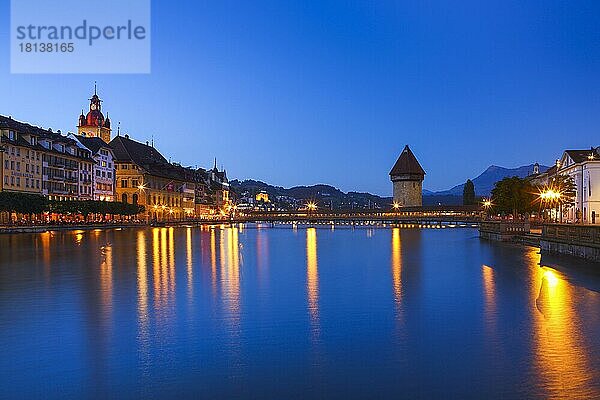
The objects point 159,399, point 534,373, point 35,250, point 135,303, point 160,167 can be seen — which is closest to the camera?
point 159,399

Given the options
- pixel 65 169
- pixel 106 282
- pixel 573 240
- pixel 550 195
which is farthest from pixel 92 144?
pixel 106 282

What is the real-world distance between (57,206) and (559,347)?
76036 mm

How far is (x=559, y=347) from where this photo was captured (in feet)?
41.8

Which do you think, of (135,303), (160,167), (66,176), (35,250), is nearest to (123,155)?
(160,167)

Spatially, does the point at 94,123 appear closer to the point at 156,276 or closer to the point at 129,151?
the point at 129,151

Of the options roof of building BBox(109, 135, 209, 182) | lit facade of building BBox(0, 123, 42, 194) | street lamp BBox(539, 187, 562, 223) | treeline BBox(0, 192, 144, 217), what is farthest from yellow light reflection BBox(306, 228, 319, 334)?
roof of building BBox(109, 135, 209, 182)

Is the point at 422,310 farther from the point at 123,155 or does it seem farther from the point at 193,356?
the point at 123,155

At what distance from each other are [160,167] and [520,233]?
86.5 meters

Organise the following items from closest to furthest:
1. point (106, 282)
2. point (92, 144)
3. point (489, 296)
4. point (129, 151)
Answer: point (489, 296), point (106, 282), point (92, 144), point (129, 151)

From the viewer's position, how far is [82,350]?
12.6 m

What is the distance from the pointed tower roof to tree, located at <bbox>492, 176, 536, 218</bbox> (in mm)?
73037

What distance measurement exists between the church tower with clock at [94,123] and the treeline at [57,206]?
3797 centimetres

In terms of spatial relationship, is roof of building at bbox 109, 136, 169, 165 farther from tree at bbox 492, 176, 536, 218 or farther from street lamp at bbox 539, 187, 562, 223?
street lamp at bbox 539, 187, 562, 223

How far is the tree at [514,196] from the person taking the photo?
247 ft
